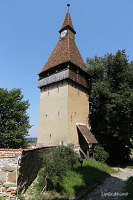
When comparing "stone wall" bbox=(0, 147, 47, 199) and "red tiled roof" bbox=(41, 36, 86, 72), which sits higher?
"red tiled roof" bbox=(41, 36, 86, 72)

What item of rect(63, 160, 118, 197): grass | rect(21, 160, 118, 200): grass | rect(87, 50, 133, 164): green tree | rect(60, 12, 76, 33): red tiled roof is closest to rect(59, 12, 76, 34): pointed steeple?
rect(60, 12, 76, 33): red tiled roof

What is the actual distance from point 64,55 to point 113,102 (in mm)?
8116

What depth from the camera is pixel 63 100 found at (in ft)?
47.3

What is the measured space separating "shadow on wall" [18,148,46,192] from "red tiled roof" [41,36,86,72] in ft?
35.6

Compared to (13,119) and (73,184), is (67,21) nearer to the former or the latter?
(13,119)

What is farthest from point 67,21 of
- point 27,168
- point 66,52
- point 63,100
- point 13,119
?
point 27,168

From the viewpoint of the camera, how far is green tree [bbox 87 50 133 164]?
14.1m

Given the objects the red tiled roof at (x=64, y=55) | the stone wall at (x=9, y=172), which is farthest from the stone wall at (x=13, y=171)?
the red tiled roof at (x=64, y=55)

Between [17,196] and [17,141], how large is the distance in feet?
29.6

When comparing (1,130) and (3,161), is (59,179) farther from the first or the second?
(1,130)

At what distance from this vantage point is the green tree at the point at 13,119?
554 inches

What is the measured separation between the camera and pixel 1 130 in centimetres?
1416

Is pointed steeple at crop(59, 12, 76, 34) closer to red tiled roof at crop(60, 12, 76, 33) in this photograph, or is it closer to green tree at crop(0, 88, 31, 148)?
red tiled roof at crop(60, 12, 76, 33)

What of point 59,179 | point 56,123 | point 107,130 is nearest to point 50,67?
point 56,123
